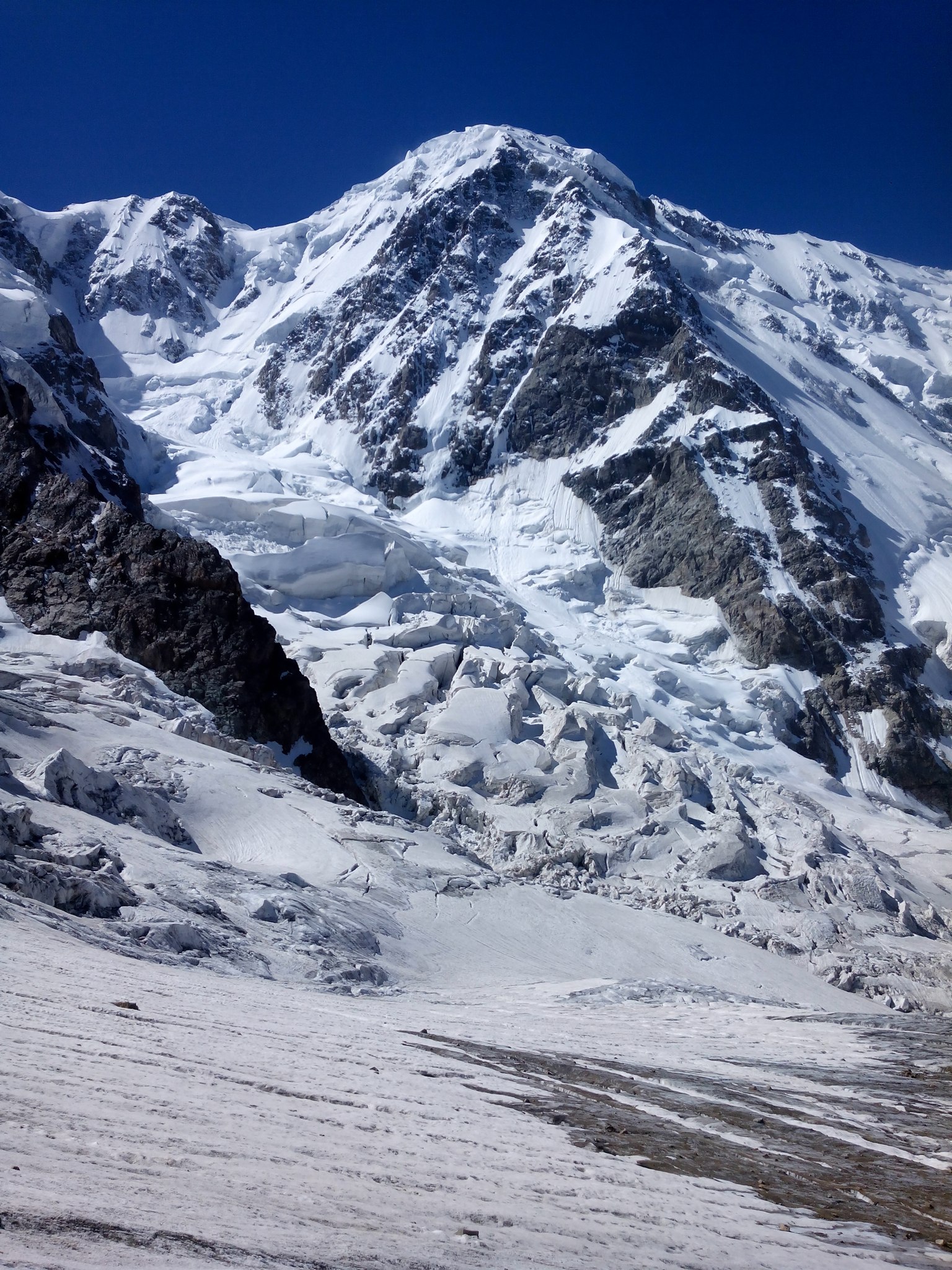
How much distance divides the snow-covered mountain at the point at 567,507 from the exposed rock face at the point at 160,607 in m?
3.79

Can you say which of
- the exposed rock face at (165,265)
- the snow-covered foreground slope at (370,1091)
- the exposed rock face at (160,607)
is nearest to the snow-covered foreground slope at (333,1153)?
the snow-covered foreground slope at (370,1091)

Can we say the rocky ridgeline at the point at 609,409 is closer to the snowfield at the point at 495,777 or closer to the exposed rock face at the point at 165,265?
the snowfield at the point at 495,777

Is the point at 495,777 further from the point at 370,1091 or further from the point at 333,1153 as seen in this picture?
the point at 333,1153

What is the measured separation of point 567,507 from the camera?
70.1 meters

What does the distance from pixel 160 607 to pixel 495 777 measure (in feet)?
43.8

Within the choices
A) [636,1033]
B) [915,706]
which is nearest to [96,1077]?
[636,1033]

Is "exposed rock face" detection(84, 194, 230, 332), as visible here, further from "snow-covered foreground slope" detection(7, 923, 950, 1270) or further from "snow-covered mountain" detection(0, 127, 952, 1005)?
"snow-covered foreground slope" detection(7, 923, 950, 1270)

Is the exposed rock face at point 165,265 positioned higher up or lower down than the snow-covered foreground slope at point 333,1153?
higher up

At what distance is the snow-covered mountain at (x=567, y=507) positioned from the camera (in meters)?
33.8

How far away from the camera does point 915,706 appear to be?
56406 millimetres

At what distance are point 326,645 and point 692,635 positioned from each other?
2350 centimetres

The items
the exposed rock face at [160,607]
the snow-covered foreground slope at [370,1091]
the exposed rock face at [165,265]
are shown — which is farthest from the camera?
the exposed rock face at [165,265]

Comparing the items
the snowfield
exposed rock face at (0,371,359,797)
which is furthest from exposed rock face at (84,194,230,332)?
exposed rock face at (0,371,359,797)

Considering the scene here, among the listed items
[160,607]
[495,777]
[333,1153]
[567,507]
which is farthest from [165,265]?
[333,1153]
